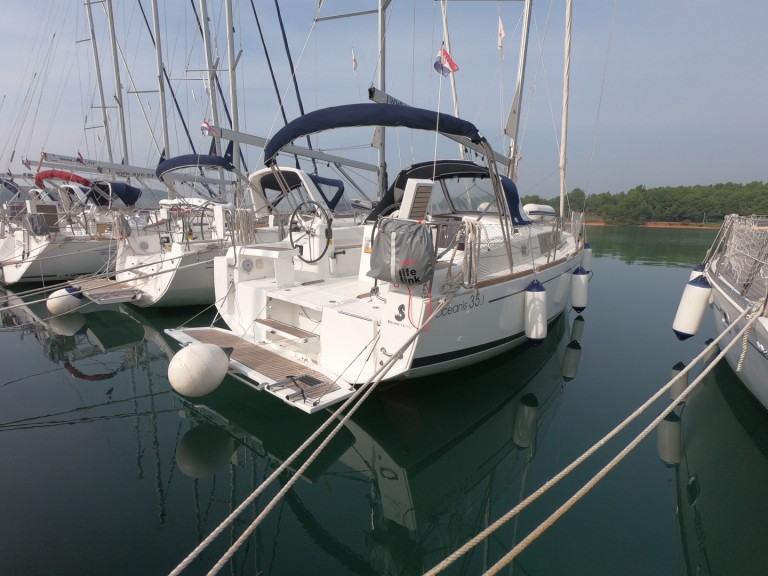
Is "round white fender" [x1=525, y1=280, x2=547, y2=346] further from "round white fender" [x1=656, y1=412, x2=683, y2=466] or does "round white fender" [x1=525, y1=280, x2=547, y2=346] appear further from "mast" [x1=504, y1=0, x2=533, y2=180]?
"mast" [x1=504, y1=0, x2=533, y2=180]

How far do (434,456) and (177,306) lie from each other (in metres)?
6.82

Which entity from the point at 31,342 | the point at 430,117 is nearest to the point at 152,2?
the point at 31,342

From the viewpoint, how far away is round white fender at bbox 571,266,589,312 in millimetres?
7258

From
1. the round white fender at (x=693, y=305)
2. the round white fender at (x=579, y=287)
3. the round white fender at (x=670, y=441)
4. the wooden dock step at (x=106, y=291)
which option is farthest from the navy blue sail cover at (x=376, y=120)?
the wooden dock step at (x=106, y=291)

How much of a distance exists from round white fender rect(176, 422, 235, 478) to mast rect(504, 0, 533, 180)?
697 cm

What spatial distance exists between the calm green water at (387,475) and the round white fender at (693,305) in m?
0.82

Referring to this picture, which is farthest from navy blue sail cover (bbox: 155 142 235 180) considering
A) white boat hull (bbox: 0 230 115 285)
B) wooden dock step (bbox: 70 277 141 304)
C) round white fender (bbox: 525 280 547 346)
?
round white fender (bbox: 525 280 547 346)

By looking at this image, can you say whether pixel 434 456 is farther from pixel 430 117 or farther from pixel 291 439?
pixel 430 117

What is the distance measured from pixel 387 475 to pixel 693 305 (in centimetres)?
412

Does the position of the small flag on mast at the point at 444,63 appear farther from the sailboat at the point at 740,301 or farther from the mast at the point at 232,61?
the mast at the point at 232,61

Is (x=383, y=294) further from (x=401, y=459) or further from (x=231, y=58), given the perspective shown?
(x=231, y=58)

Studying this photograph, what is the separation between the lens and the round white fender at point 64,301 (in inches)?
296

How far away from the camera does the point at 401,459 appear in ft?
12.1

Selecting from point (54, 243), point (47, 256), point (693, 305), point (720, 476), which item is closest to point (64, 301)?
point (54, 243)
